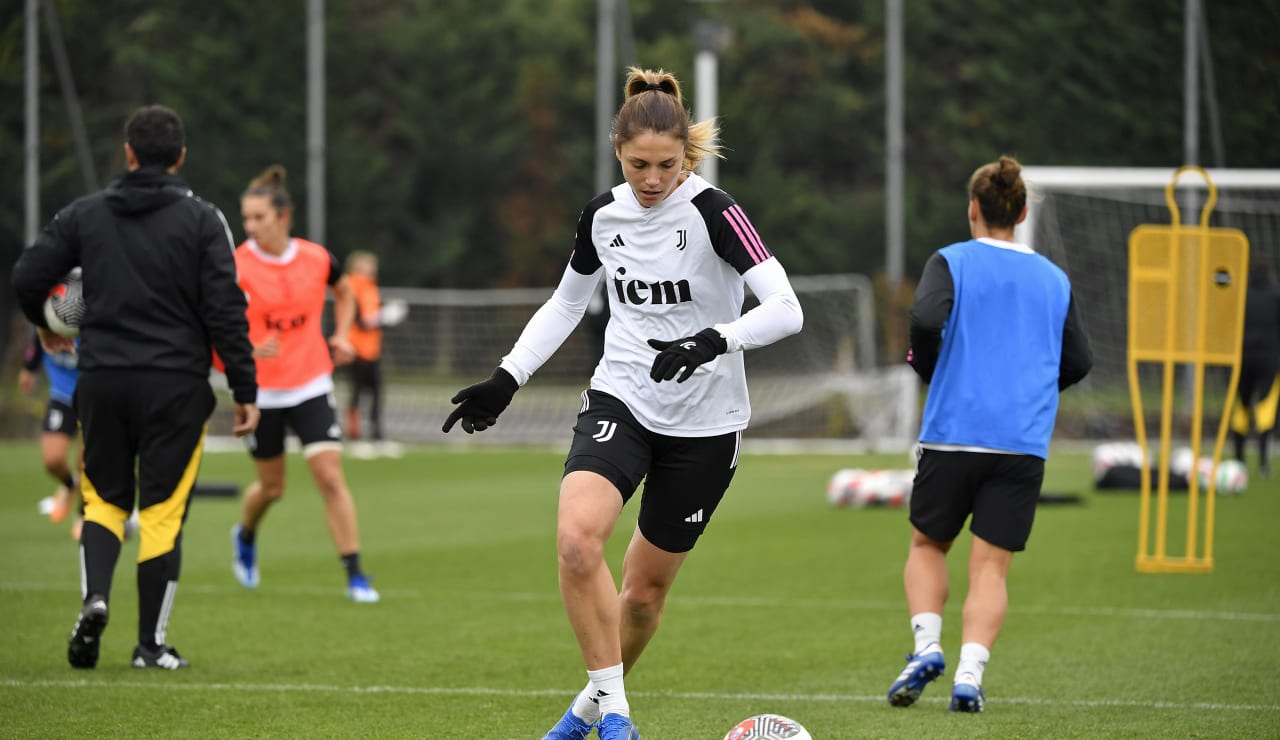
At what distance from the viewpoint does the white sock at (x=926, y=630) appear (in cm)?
657

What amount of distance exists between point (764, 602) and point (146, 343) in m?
4.07

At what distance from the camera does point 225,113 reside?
38.7 metres

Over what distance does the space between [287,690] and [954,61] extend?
1449 inches

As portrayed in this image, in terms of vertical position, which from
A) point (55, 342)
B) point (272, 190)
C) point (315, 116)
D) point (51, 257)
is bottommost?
point (55, 342)

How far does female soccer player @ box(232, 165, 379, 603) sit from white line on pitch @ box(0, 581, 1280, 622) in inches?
17.2

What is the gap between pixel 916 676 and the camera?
21.2 feet

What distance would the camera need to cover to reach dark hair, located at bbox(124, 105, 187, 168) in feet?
23.5

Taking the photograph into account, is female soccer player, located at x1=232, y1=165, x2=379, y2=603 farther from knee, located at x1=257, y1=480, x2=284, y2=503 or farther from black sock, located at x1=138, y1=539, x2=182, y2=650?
A: black sock, located at x1=138, y1=539, x2=182, y2=650

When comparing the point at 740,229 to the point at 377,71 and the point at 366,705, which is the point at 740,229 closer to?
the point at 366,705

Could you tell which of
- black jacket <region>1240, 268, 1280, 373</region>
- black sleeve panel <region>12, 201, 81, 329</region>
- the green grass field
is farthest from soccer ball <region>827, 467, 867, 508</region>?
black sleeve panel <region>12, 201, 81, 329</region>

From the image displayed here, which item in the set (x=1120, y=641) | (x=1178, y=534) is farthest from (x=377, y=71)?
(x=1120, y=641)

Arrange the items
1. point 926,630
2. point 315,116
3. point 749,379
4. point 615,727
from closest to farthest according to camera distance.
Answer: point 615,727 < point 926,630 < point 749,379 < point 315,116

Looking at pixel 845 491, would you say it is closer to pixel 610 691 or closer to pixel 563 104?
pixel 610 691

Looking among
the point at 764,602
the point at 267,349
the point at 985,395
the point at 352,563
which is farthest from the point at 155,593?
the point at 764,602
